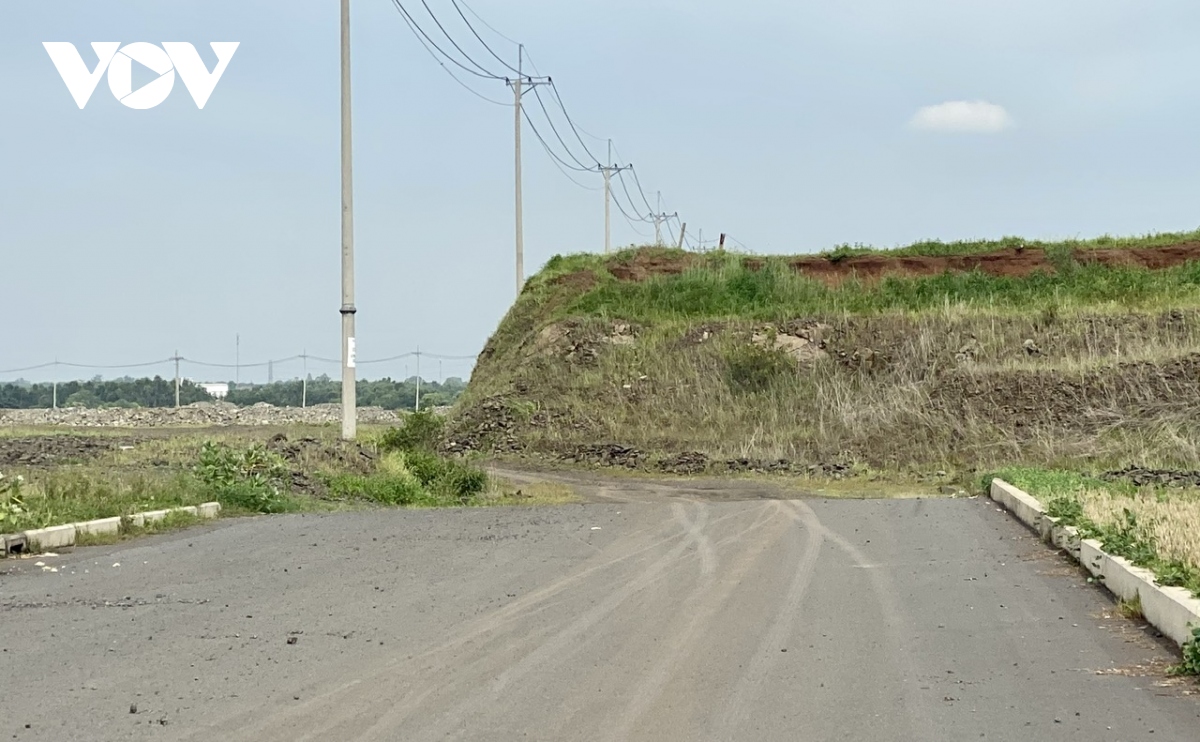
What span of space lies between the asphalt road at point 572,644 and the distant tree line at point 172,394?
246 feet

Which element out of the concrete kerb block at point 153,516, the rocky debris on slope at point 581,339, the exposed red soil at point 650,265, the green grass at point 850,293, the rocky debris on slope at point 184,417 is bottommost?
the concrete kerb block at point 153,516

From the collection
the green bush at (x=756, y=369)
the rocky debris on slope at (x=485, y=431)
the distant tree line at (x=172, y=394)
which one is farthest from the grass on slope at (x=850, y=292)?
the distant tree line at (x=172, y=394)

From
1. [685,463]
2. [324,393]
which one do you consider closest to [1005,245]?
[685,463]

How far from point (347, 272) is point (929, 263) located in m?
25.7

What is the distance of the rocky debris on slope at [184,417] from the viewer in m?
51.7

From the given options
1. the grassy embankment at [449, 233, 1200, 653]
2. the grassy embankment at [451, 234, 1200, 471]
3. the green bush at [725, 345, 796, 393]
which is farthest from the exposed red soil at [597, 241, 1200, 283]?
the green bush at [725, 345, 796, 393]

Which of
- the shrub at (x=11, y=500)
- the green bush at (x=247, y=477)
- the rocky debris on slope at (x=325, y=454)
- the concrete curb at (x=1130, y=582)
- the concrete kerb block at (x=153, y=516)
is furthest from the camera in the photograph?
the rocky debris on slope at (x=325, y=454)

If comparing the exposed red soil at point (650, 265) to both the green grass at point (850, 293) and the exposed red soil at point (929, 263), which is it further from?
the green grass at point (850, 293)

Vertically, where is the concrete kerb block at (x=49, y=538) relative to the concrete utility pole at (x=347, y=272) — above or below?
below

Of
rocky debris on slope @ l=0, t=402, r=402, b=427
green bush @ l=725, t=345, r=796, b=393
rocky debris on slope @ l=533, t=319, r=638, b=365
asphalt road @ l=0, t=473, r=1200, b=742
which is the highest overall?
rocky debris on slope @ l=533, t=319, r=638, b=365

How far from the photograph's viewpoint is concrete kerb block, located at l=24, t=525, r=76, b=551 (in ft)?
42.2

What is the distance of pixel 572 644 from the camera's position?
27.0 ft

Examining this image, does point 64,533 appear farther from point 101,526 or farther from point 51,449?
point 51,449

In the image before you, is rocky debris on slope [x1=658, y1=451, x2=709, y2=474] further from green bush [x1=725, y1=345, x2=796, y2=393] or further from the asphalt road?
the asphalt road
